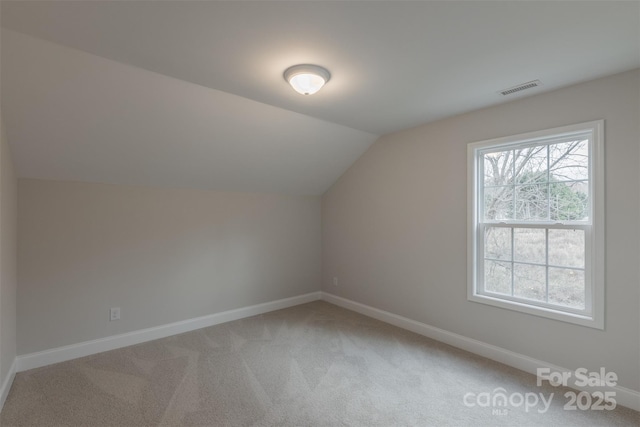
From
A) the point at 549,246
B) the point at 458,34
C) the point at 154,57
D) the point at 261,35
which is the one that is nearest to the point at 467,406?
the point at 549,246

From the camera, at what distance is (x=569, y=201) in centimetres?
253

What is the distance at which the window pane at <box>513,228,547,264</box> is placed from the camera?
2.67 metres

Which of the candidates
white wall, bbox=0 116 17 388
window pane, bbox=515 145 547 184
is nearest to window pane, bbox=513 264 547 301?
window pane, bbox=515 145 547 184

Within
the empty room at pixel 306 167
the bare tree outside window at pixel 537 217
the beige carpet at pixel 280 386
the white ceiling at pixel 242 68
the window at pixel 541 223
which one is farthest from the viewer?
the bare tree outside window at pixel 537 217

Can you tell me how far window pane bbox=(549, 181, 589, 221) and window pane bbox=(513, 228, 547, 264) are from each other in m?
0.20

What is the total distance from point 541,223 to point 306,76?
7.78 ft

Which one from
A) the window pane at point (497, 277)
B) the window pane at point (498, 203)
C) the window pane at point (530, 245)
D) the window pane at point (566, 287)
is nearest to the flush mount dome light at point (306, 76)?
the window pane at point (498, 203)

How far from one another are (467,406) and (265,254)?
2.90 m

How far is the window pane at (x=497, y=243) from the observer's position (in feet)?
9.51

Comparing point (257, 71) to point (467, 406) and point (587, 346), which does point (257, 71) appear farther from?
point (587, 346)

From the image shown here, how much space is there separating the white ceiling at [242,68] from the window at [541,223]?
1.73 feet

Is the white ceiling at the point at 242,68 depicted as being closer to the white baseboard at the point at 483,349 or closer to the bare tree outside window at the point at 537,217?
the bare tree outside window at the point at 537,217

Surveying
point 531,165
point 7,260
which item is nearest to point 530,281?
point 531,165

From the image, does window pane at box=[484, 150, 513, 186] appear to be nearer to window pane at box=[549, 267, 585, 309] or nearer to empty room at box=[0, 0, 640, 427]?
empty room at box=[0, 0, 640, 427]
